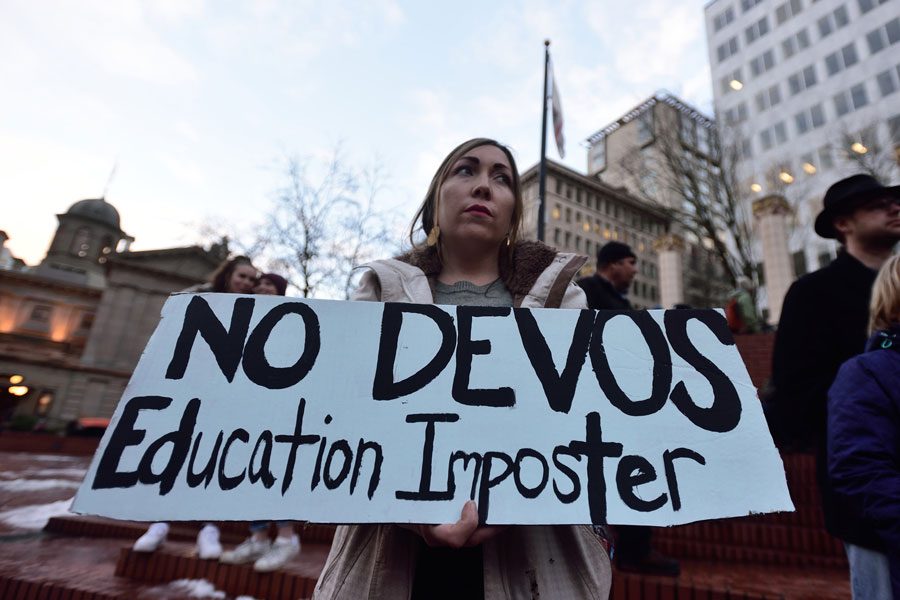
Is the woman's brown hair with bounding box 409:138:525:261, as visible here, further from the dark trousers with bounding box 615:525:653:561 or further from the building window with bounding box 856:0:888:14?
the building window with bounding box 856:0:888:14

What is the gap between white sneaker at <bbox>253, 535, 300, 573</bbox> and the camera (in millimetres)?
3150

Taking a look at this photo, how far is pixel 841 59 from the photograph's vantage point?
29.5 m

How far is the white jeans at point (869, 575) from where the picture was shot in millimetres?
1404

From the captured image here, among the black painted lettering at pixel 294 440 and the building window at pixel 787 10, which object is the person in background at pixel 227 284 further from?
the building window at pixel 787 10

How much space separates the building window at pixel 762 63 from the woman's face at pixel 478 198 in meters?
42.7

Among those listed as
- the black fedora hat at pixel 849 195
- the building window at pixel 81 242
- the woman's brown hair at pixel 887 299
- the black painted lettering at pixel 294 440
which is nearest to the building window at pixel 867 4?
the black fedora hat at pixel 849 195

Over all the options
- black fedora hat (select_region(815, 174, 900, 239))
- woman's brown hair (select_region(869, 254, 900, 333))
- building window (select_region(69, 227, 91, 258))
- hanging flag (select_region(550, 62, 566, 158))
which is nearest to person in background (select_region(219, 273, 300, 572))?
woman's brown hair (select_region(869, 254, 900, 333))

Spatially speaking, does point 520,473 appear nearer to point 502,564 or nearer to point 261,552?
point 502,564

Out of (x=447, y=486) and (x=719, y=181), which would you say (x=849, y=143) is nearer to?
(x=719, y=181)

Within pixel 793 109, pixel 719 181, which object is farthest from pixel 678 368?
pixel 793 109

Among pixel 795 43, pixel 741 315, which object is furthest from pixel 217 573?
pixel 795 43

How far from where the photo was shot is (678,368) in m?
1.31

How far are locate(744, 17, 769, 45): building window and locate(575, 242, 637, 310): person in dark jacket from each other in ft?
139

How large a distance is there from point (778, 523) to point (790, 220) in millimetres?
21466
